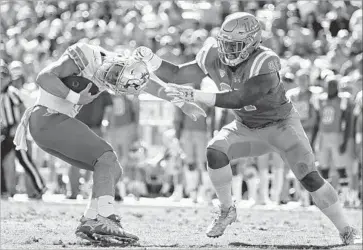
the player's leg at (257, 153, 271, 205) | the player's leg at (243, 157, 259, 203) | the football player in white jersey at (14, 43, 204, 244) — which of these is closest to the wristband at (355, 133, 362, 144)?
the player's leg at (257, 153, 271, 205)

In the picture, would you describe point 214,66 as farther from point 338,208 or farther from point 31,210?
point 31,210

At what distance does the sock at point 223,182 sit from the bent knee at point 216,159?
4 centimetres

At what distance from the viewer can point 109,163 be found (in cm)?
757

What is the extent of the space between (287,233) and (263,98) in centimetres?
166

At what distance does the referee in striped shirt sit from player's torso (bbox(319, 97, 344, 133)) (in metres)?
4.28

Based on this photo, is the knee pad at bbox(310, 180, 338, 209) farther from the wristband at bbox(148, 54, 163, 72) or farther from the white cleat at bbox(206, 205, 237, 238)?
the wristband at bbox(148, 54, 163, 72)

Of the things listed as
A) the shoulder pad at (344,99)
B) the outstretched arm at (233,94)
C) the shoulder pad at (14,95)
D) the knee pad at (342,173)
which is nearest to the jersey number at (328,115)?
the shoulder pad at (344,99)

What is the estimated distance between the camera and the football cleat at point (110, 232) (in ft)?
24.4

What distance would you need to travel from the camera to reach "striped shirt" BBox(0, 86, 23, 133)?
44.2ft

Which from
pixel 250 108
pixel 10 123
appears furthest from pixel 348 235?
pixel 10 123

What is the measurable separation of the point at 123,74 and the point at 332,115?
6656mm

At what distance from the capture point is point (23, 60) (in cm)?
1692

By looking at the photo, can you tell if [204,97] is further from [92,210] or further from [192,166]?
[192,166]

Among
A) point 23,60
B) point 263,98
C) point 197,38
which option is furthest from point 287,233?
point 23,60
